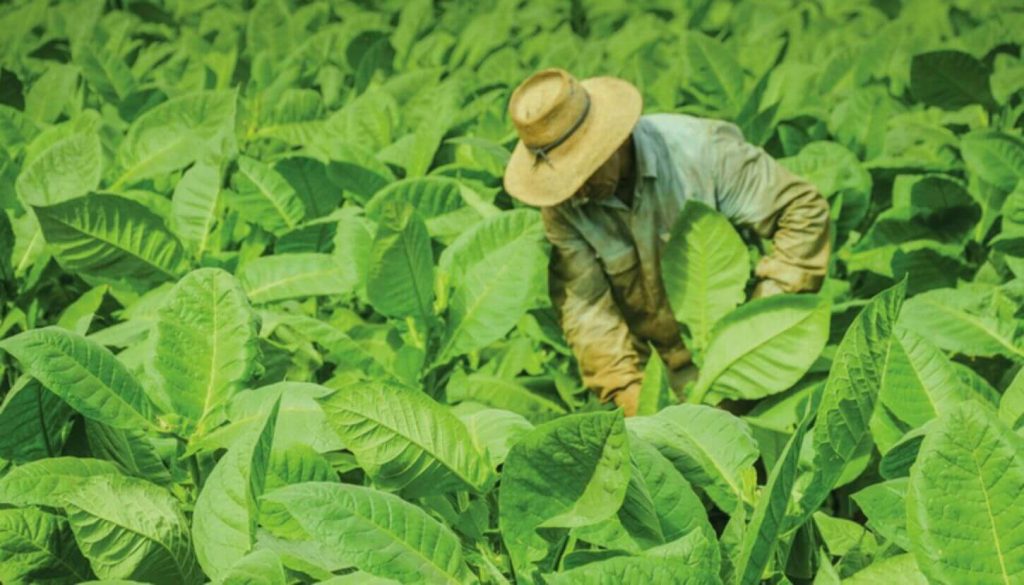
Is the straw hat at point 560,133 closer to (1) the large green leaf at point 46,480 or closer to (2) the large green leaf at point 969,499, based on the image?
(1) the large green leaf at point 46,480

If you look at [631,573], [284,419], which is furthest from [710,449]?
[284,419]

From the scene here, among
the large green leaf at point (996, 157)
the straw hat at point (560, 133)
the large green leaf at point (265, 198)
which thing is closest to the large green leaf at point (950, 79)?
the large green leaf at point (996, 157)

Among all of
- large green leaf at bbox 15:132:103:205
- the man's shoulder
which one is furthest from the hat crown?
large green leaf at bbox 15:132:103:205

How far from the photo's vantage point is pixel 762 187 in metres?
2.82

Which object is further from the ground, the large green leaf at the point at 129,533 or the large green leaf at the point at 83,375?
the large green leaf at the point at 83,375

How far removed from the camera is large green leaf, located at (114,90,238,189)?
109 inches

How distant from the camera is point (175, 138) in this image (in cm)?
289

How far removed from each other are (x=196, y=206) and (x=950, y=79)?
7.68 feet

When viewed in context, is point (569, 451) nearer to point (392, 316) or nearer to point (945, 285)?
point (392, 316)

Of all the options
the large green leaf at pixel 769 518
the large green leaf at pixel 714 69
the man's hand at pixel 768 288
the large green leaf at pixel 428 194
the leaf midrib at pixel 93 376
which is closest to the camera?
the large green leaf at pixel 769 518

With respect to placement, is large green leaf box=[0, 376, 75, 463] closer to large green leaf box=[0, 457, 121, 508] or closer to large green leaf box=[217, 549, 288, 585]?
large green leaf box=[0, 457, 121, 508]

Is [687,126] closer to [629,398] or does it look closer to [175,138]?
[629,398]

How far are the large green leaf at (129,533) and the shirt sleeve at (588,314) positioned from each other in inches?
54.4

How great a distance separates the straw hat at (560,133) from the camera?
270 centimetres
